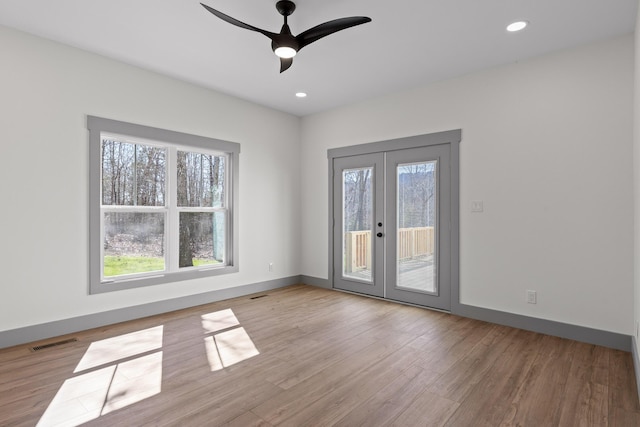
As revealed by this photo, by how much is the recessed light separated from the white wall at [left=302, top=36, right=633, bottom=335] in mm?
735

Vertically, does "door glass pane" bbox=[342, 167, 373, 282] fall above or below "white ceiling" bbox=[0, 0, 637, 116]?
below

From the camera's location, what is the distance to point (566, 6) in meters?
2.74

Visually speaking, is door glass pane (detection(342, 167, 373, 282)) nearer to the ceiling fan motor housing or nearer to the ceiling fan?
the ceiling fan

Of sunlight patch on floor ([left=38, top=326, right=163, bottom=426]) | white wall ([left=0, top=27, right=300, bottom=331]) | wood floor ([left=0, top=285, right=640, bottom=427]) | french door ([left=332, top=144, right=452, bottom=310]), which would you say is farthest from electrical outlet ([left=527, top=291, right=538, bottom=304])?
white wall ([left=0, top=27, right=300, bottom=331])

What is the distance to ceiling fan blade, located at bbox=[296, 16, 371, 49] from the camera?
2.51 metres

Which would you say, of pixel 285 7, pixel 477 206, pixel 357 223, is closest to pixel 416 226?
pixel 477 206

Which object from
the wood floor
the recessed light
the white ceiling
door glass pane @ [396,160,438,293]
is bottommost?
the wood floor

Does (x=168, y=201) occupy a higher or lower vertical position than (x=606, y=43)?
lower

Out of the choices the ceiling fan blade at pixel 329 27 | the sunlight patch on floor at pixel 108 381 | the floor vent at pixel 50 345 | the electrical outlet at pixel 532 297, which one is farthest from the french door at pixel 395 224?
the floor vent at pixel 50 345

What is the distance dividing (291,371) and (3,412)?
5.85 feet

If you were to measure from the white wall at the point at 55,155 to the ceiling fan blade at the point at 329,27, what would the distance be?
7.34 feet

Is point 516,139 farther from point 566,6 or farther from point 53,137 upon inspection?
point 53,137

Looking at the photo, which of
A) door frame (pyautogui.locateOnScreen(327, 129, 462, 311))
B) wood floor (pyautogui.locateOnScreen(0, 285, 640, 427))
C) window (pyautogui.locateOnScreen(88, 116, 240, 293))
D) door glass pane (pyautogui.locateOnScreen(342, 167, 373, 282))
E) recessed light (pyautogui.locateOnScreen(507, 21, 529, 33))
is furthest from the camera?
door glass pane (pyautogui.locateOnScreen(342, 167, 373, 282))

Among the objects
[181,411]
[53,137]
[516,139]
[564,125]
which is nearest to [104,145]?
[53,137]
